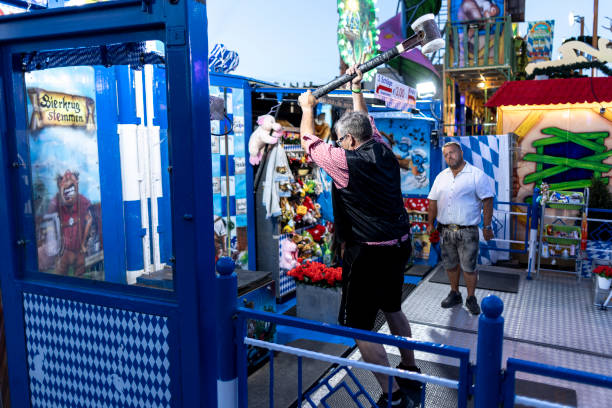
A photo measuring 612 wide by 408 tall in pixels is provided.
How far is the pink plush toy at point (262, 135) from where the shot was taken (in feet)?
21.0

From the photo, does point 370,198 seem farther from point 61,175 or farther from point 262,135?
point 262,135

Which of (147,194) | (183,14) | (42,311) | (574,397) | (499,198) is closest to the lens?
(183,14)

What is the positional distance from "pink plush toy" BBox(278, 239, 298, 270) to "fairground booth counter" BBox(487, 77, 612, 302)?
15.5 feet

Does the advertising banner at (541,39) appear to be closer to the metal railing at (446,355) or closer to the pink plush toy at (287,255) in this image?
the pink plush toy at (287,255)

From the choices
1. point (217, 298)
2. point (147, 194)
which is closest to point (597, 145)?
point (147, 194)

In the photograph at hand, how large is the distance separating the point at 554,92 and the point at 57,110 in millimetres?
9259

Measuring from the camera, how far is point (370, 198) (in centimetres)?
332

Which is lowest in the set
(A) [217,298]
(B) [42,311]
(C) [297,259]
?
(C) [297,259]

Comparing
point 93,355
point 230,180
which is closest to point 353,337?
point 93,355

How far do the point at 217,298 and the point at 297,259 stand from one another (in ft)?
15.5

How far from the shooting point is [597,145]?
30.8 feet

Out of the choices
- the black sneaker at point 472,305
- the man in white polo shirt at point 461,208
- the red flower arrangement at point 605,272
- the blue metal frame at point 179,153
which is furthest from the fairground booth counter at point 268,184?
the red flower arrangement at point 605,272

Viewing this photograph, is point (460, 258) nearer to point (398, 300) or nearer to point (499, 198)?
point (398, 300)

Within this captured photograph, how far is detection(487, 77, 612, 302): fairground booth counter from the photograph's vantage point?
9.11 metres
